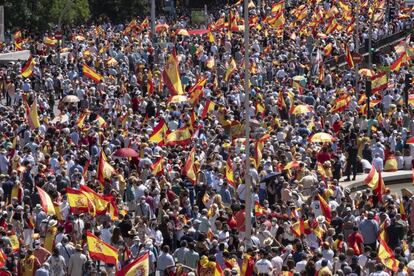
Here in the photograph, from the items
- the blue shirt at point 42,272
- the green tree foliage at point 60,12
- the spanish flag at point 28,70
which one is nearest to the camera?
the blue shirt at point 42,272

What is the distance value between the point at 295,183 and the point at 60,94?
53.1 ft

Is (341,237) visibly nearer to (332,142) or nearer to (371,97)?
(332,142)

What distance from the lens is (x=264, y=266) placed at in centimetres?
2602

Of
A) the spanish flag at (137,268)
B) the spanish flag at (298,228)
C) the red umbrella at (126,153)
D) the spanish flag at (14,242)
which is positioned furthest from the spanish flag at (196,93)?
the spanish flag at (137,268)

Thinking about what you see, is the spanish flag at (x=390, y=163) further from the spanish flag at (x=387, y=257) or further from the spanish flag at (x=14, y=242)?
the spanish flag at (x=14, y=242)

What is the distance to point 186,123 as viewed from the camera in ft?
129

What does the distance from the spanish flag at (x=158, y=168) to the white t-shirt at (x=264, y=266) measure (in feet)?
27.7

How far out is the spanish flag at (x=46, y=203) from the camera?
29.6 metres

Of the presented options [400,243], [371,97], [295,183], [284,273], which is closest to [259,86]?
[371,97]

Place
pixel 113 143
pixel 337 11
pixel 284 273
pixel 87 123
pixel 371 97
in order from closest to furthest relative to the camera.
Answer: pixel 284 273 → pixel 113 143 → pixel 87 123 → pixel 371 97 → pixel 337 11

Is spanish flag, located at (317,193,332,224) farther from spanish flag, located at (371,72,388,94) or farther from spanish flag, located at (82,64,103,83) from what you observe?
spanish flag, located at (82,64,103,83)

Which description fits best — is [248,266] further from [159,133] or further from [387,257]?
[159,133]

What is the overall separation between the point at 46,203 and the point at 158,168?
514cm

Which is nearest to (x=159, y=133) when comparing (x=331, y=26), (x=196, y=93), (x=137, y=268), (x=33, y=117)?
(x=33, y=117)
